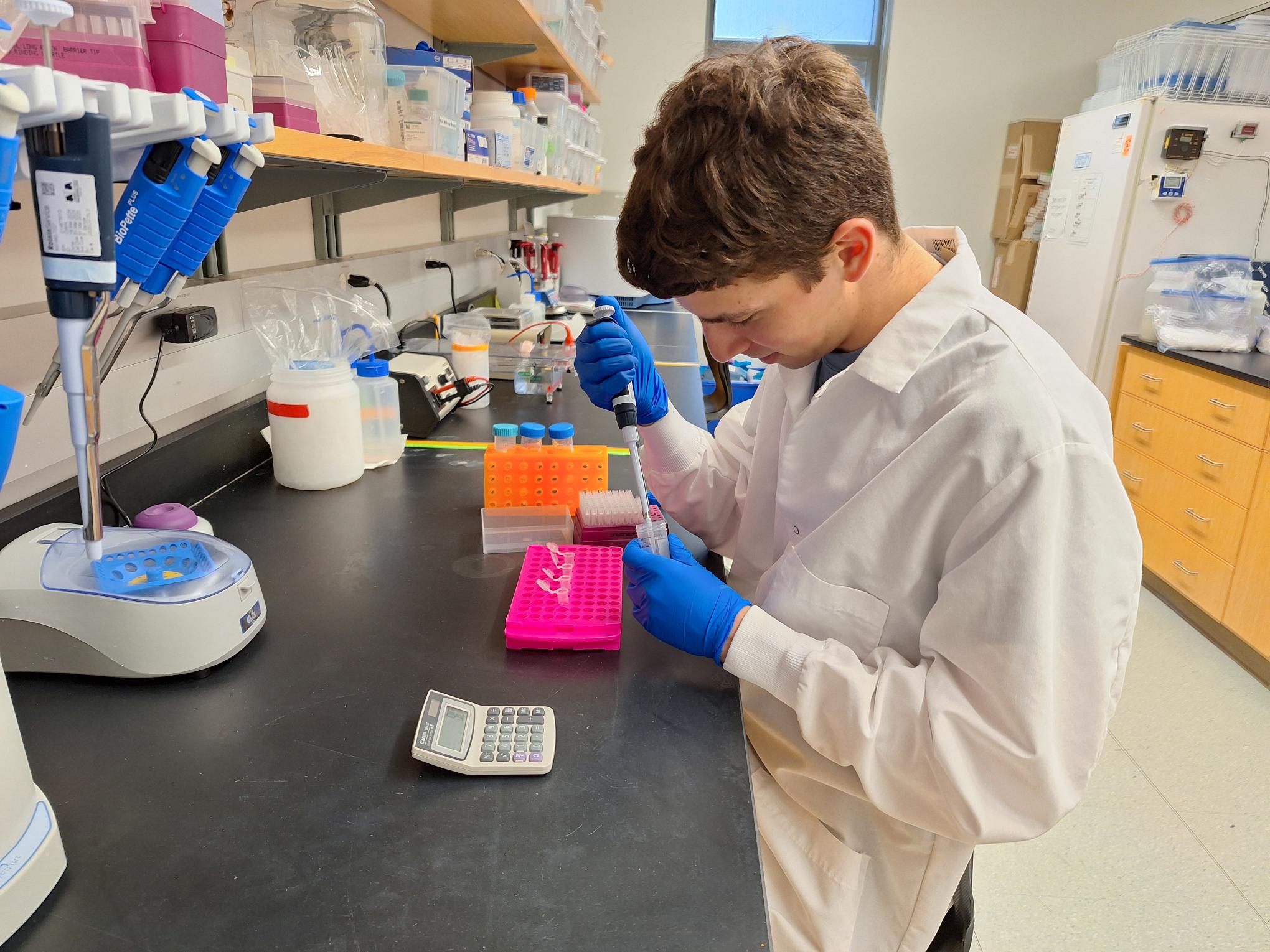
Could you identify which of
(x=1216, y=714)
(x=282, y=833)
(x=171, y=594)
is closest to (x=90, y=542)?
(x=171, y=594)

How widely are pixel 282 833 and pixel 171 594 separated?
0.29m

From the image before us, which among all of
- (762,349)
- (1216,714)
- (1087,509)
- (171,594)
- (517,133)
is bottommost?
(1216,714)

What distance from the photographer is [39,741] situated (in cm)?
73

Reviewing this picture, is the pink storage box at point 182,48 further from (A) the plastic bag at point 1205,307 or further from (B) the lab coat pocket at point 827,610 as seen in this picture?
(A) the plastic bag at point 1205,307

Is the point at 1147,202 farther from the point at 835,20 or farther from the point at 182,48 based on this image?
the point at 182,48

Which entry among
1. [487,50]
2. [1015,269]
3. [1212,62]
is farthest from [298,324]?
[1015,269]

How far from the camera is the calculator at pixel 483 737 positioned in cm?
69

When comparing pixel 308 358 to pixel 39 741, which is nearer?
pixel 39 741

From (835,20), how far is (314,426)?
4745 mm

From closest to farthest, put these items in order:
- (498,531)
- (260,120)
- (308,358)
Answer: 1. (260,120)
2. (498,531)
3. (308,358)

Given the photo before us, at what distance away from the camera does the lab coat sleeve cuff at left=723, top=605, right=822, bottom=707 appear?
2.74 ft

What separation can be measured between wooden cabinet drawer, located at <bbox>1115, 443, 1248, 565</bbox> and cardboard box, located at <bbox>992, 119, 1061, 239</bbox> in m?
1.94

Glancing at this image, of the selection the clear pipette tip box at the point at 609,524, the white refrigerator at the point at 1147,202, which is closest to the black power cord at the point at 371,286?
the clear pipette tip box at the point at 609,524

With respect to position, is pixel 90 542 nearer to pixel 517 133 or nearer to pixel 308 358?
pixel 308 358
